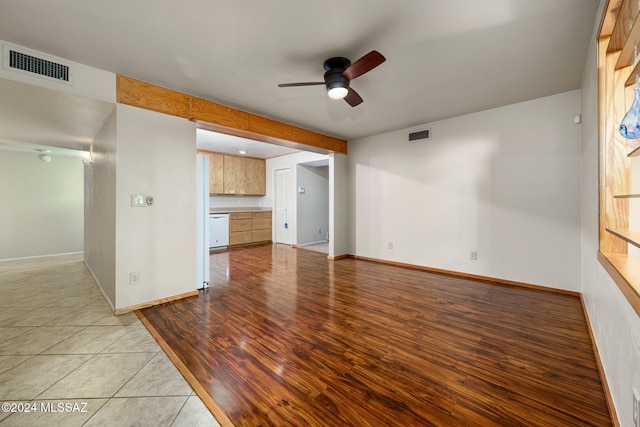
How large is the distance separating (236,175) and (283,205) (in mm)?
1489

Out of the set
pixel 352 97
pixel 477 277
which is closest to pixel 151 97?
pixel 352 97

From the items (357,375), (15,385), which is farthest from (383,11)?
(15,385)

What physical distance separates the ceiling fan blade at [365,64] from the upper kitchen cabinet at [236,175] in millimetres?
5075

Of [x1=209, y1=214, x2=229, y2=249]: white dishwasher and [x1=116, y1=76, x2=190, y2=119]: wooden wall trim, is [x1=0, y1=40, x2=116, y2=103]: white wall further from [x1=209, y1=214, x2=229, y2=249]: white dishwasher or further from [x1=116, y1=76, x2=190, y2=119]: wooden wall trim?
[x1=209, y1=214, x2=229, y2=249]: white dishwasher

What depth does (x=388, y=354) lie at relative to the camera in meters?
1.88

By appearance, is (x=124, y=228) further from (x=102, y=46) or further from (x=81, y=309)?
(x=102, y=46)

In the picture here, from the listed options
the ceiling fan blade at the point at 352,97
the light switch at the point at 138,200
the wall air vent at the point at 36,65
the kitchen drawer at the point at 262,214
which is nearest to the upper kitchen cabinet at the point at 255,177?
the kitchen drawer at the point at 262,214

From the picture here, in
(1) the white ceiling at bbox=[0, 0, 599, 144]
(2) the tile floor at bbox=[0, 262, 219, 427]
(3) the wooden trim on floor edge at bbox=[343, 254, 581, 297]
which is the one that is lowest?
(2) the tile floor at bbox=[0, 262, 219, 427]

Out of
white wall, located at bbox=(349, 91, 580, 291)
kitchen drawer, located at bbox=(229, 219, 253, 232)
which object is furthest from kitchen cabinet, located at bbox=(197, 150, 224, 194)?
white wall, located at bbox=(349, 91, 580, 291)

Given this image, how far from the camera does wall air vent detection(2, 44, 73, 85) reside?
2043 millimetres

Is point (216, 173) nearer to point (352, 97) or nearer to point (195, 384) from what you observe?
point (352, 97)

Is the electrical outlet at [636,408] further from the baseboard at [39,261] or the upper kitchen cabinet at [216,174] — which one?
the baseboard at [39,261]

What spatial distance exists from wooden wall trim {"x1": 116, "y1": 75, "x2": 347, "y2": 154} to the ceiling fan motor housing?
1618 mm

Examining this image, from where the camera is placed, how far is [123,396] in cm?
149
